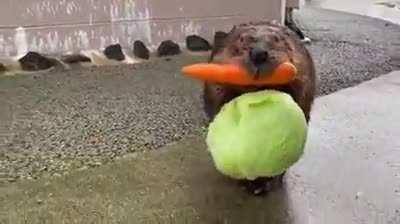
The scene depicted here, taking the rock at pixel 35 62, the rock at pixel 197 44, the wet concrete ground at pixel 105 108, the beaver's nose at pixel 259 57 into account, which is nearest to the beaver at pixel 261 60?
the beaver's nose at pixel 259 57

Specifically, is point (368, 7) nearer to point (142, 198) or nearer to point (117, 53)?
point (117, 53)

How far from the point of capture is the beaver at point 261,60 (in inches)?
33.1

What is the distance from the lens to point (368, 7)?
3.20m

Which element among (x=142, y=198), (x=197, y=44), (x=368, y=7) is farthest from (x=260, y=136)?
(x=368, y=7)

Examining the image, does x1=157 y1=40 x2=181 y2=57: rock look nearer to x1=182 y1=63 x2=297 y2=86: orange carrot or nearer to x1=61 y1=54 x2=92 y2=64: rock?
x1=61 y1=54 x2=92 y2=64: rock

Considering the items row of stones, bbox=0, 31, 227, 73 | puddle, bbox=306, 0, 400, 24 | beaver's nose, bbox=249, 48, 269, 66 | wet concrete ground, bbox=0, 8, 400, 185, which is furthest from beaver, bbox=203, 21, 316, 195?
puddle, bbox=306, 0, 400, 24

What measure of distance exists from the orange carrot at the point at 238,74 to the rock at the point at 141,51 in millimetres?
1093

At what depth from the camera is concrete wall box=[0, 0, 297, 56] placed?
186cm

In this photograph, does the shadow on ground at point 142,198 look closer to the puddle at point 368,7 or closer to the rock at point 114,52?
the rock at point 114,52

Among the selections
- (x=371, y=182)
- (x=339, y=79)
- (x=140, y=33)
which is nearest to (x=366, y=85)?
(x=339, y=79)

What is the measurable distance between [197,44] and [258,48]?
3.86ft

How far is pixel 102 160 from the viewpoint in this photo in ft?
A: 3.50

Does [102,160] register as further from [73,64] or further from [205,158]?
[73,64]

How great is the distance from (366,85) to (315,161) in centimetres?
61
